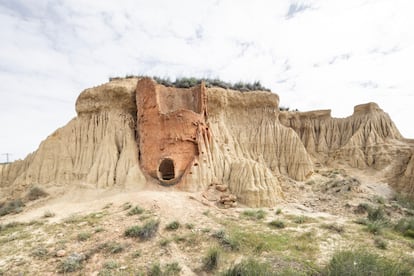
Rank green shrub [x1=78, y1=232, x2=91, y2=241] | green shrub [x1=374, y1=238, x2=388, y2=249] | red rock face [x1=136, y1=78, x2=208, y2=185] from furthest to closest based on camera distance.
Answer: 1. red rock face [x1=136, y1=78, x2=208, y2=185]
2. green shrub [x1=78, y1=232, x2=91, y2=241]
3. green shrub [x1=374, y1=238, x2=388, y2=249]

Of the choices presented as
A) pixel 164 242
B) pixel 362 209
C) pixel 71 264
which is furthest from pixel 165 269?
pixel 362 209

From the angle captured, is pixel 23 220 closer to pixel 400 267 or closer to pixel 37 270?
pixel 37 270

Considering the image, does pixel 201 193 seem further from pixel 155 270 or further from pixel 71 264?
pixel 71 264

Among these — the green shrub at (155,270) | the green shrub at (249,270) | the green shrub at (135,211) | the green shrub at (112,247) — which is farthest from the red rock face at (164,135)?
the green shrub at (249,270)

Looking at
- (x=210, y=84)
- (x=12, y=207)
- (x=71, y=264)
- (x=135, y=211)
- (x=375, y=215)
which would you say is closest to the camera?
(x=71, y=264)

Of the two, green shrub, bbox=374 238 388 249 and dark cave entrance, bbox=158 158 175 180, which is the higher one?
dark cave entrance, bbox=158 158 175 180

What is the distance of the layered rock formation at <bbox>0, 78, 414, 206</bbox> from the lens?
46.1 ft

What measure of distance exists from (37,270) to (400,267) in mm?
9095

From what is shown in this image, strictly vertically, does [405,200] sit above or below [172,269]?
below

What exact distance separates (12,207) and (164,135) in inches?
351

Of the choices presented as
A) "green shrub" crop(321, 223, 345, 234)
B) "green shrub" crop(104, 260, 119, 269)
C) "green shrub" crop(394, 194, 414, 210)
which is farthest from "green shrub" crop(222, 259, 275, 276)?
"green shrub" crop(394, 194, 414, 210)

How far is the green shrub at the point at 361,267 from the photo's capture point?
200 inches

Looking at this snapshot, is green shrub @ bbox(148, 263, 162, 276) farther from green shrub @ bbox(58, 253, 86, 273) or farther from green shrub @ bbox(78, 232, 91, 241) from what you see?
green shrub @ bbox(78, 232, 91, 241)

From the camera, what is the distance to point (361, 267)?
5215 mm
